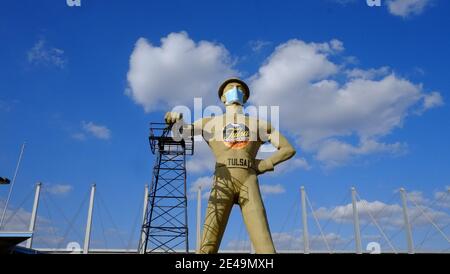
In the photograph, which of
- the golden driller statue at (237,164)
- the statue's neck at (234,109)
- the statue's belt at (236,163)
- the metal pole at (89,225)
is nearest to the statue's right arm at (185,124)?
the golden driller statue at (237,164)

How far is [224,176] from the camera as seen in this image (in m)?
8.02

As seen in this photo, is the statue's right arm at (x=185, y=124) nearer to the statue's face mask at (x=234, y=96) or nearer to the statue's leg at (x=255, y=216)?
the statue's face mask at (x=234, y=96)

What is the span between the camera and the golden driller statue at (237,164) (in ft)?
25.3

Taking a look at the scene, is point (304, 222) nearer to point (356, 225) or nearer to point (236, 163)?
point (356, 225)

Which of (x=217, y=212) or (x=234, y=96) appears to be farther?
(x=234, y=96)

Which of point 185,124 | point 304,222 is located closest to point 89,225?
point 304,222

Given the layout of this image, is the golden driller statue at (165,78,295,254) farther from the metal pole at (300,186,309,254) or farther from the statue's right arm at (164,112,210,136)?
the metal pole at (300,186,309,254)

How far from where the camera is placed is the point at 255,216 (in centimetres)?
771

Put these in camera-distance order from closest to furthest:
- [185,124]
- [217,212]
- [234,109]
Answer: [217,212] < [185,124] < [234,109]

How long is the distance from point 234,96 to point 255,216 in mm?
2795

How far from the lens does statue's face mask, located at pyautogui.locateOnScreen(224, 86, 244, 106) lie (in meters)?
8.84

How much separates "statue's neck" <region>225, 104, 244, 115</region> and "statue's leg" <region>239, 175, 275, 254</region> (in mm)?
1576

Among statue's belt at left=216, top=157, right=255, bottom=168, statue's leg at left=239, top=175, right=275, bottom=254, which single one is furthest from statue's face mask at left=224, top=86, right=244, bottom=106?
statue's leg at left=239, top=175, right=275, bottom=254
